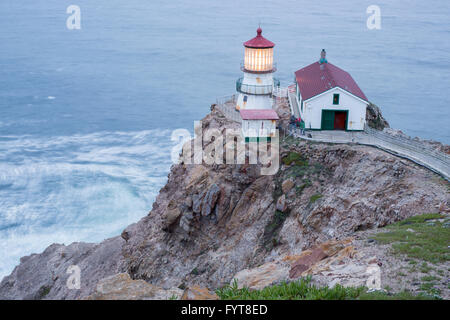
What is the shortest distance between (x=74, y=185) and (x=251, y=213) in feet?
119

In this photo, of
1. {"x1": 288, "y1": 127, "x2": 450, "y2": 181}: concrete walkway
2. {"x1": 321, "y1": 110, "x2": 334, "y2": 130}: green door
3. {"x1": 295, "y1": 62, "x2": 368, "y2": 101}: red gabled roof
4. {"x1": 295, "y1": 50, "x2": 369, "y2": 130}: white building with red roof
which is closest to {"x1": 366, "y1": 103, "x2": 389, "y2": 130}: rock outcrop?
{"x1": 295, "y1": 62, "x2": 368, "y2": 101}: red gabled roof

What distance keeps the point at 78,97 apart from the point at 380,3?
123m

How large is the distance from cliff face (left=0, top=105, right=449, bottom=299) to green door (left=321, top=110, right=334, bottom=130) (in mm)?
2952

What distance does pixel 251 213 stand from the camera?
31.5m

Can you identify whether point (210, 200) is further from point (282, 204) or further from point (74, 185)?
point (74, 185)

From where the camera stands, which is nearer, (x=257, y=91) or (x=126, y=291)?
(x=126, y=291)

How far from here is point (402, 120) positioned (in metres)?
74.2

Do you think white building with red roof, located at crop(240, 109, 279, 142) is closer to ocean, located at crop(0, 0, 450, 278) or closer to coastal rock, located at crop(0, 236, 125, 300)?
coastal rock, located at crop(0, 236, 125, 300)

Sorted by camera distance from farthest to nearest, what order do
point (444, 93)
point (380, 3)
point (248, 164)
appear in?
point (380, 3) < point (444, 93) < point (248, 164)

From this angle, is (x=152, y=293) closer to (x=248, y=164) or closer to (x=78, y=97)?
(x=248, y=164)

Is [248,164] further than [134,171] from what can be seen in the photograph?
No

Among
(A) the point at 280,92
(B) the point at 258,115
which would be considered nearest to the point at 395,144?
(B) the point at 258,115
